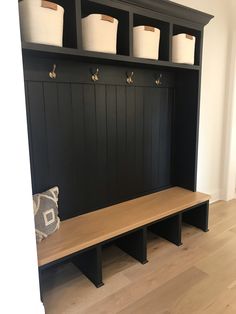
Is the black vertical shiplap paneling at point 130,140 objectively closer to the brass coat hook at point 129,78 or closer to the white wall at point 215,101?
the brass coat hook at point 129,78

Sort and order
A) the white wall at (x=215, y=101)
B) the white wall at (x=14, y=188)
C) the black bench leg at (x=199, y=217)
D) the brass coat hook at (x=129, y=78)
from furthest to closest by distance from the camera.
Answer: the white wall at (x=215, y=101)
the black bench leg at (x=199, y=217)
the brass coat hook at (x=129, y=78)
the white wall at (x=14, y=188)

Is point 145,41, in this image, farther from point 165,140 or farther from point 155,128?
point 165,140

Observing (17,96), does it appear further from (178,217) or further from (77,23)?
(178,217)

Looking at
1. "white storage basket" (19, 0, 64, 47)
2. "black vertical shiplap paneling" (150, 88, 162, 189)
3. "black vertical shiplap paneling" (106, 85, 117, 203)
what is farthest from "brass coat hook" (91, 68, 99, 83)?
"black vertical shiplap paneling" (150, 88, 162, 189)

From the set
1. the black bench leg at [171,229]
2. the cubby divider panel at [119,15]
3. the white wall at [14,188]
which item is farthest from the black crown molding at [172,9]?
the black bench leg at [171,229]

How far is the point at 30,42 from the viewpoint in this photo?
1.43 metres

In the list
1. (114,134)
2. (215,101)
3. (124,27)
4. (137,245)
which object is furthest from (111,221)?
(215,101)

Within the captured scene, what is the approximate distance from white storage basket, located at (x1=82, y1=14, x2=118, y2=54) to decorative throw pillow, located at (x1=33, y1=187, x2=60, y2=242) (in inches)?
40.3

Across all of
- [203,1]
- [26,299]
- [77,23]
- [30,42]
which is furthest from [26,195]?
[203,1]

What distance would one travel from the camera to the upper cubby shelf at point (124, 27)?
A: 157 cm

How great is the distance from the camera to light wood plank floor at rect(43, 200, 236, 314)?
1.61 meters

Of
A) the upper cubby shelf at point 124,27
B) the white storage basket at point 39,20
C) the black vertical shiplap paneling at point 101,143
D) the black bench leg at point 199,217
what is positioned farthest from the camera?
the black bench leg at point 199,217

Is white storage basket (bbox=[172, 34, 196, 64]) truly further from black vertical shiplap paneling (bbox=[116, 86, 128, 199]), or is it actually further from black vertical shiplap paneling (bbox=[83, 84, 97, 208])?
black vertical shiplap paneling (bbox=[83, 84, 97, 208])

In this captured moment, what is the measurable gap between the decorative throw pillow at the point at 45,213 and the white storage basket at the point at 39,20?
98 centimetres
